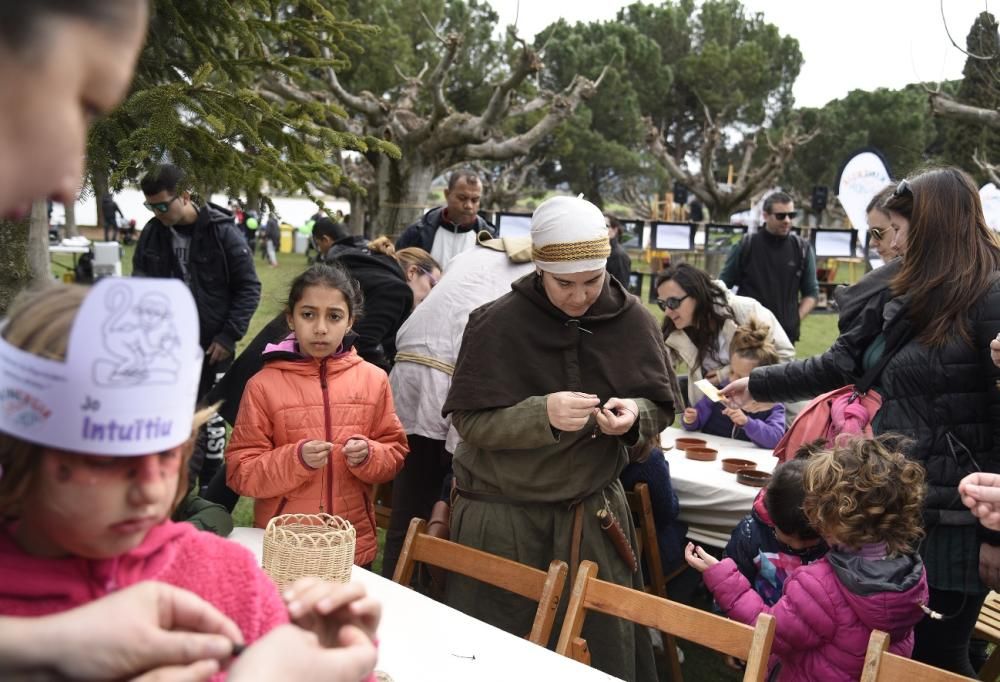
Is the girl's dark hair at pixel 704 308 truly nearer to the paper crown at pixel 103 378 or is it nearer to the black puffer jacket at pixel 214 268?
the black puffer jacket at pixel 214 268

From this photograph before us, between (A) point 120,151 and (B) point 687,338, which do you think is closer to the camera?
(A) point 120,151

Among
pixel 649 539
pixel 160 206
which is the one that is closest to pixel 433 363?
pixel 649 539

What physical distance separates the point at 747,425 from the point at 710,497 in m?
0.79

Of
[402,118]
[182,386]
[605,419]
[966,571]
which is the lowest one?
[966,571]

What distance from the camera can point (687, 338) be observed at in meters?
4.75

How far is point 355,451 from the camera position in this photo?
3033mm

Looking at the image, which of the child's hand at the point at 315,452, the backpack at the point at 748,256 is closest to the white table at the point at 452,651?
the child's hand at the point at 315,452

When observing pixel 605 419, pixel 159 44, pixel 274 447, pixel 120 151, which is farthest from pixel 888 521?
pixel 159 44

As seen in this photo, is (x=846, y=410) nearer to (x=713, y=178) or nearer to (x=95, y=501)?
(x=95, y=501)

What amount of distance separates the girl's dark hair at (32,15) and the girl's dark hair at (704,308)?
4164 mm

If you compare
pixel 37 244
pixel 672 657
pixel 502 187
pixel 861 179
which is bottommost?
pixel 672 657

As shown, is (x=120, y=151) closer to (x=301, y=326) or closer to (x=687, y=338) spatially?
(x=301, y=326)

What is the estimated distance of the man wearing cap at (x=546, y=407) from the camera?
2633 millimetres

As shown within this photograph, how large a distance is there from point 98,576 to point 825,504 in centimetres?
219
